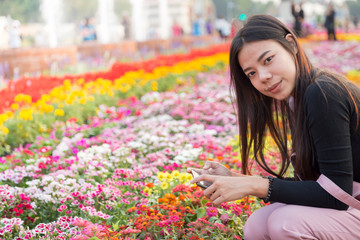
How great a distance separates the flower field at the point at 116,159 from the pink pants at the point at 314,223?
44 centimetres

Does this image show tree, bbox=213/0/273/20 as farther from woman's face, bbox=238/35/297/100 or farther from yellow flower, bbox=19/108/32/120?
woman's face, bbox=238/35/297/100

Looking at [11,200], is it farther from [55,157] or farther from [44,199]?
[55,157]

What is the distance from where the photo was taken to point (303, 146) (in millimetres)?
2092

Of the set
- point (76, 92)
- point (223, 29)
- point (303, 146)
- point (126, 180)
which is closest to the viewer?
point (303, 146)

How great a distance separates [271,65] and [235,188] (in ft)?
1.93

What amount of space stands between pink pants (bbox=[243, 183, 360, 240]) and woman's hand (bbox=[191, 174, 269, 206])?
0.47 ft

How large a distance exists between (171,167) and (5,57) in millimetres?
5995

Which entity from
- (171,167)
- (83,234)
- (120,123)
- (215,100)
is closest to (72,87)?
(120,123)

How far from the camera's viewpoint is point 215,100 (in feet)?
18.6

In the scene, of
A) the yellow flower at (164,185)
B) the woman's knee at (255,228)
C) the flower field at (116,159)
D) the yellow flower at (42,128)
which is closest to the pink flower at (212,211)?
the flower field at (116,159)

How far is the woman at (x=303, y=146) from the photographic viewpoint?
191 cm

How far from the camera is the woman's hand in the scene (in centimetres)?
197

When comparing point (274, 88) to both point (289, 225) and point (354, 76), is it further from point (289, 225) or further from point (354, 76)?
point (354, 76)

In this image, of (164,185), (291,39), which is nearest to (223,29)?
(164,185)
